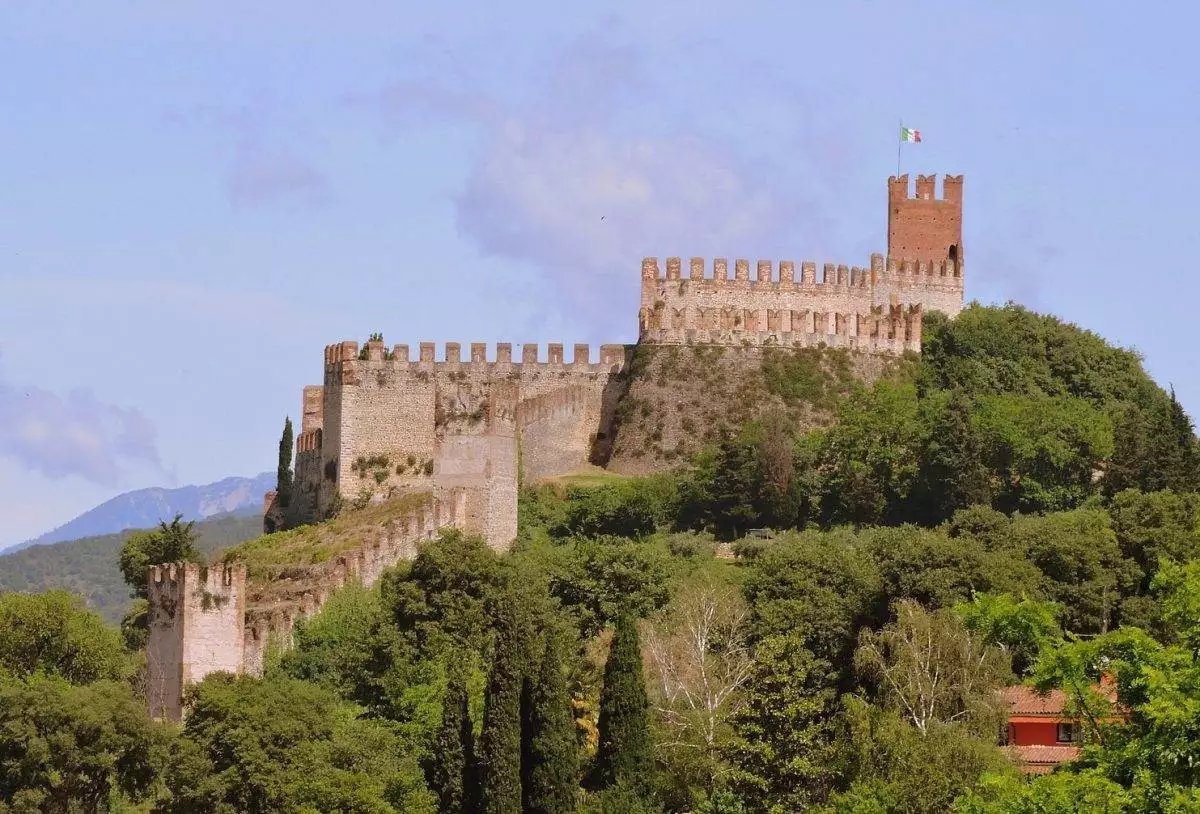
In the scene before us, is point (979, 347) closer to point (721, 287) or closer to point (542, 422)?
point (721, 287)

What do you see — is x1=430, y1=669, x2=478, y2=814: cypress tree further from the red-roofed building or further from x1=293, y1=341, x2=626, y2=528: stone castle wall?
x1=293, y1=341, x2=626, y2=528: stone castle wall

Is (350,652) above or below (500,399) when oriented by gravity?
below

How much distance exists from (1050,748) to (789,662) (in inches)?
246

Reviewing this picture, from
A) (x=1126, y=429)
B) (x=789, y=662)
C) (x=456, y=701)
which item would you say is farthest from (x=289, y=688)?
(x=1126, y=429)

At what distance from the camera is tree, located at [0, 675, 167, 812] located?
6456 centimetres

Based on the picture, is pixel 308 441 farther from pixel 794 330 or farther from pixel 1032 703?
pixel 1032 703

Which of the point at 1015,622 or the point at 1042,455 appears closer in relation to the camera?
the point at 1015,622

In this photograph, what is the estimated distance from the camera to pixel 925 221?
10406cm

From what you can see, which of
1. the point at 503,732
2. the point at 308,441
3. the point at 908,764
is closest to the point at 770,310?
the point at 308,441

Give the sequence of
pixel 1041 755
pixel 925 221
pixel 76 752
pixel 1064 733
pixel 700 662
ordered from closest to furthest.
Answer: pixel 1041 755
pixel 1064 733
pixel 700 662
pixel 76 752
pixel 925 221

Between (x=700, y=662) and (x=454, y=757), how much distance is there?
639 cm

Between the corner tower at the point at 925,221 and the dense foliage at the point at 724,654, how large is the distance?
15.7m

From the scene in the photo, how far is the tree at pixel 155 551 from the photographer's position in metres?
84.6

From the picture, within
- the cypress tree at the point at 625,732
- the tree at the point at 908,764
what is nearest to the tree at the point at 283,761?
the cypress tree at the point at 625,732
